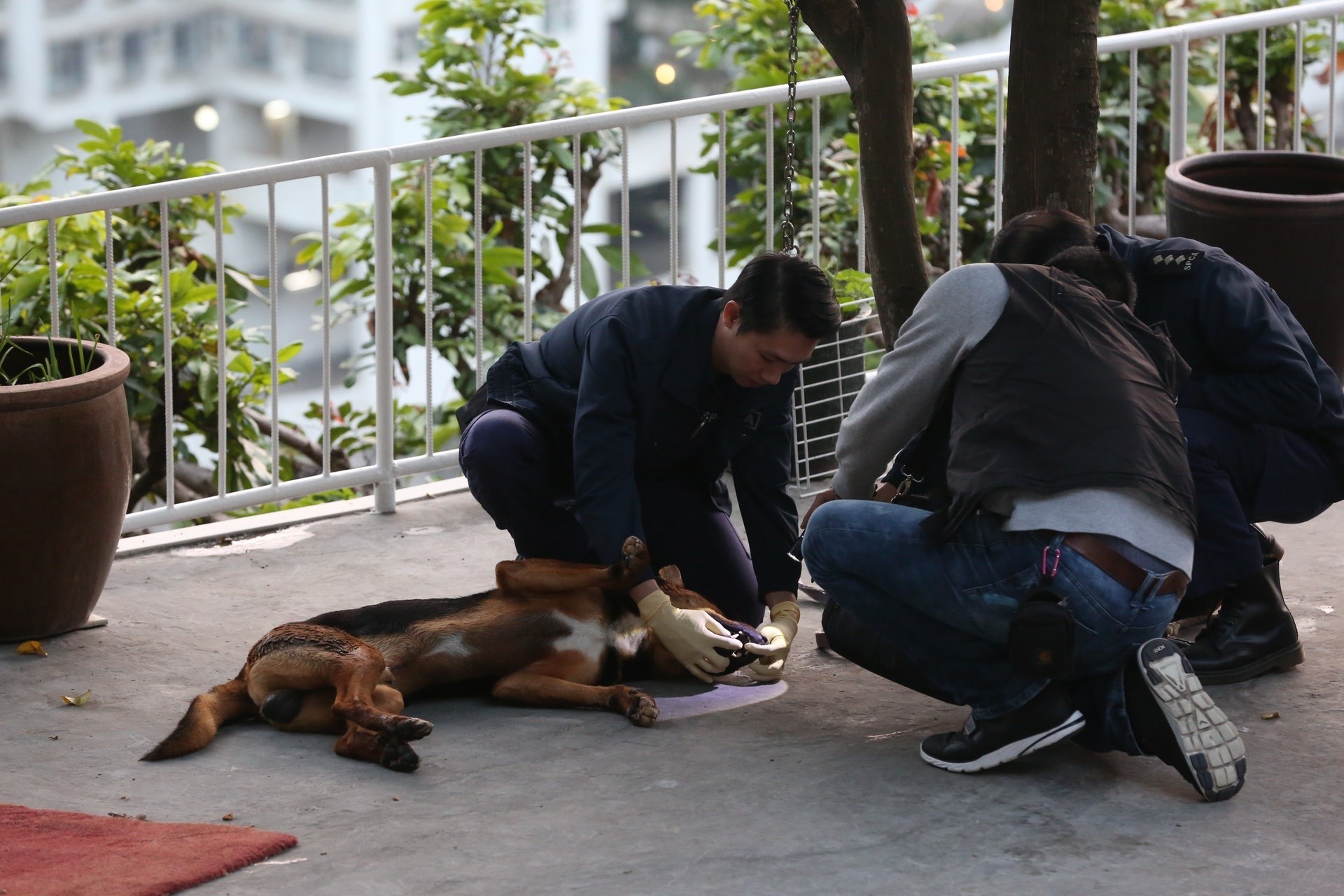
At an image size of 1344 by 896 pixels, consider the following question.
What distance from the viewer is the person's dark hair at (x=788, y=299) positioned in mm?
3459

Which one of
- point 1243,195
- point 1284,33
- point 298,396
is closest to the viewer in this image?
point 1243,195

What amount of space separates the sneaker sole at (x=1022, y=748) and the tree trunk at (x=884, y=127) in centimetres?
154

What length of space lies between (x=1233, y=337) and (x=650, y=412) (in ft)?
4.47

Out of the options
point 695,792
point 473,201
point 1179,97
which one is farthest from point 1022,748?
point 1179,97

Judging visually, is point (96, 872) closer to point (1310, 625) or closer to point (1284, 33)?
point (1310, 625)

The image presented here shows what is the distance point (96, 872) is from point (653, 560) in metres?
1.67

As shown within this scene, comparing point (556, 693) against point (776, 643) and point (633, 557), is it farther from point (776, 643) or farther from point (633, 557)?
point (776, 643)

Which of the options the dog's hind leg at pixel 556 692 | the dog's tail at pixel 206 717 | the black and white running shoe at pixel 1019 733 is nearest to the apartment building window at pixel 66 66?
the dog's tail at pixel 206 717

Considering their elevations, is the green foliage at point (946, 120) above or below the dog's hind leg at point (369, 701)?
above

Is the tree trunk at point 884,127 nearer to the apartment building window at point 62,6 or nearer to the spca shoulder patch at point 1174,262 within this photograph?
the spca shoulder patch at point 1174,262

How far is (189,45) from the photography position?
16.4 m

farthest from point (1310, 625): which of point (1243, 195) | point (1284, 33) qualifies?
point (1284, 33)

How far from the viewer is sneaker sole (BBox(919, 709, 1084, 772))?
125 inches

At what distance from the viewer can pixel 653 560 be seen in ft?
13.4
